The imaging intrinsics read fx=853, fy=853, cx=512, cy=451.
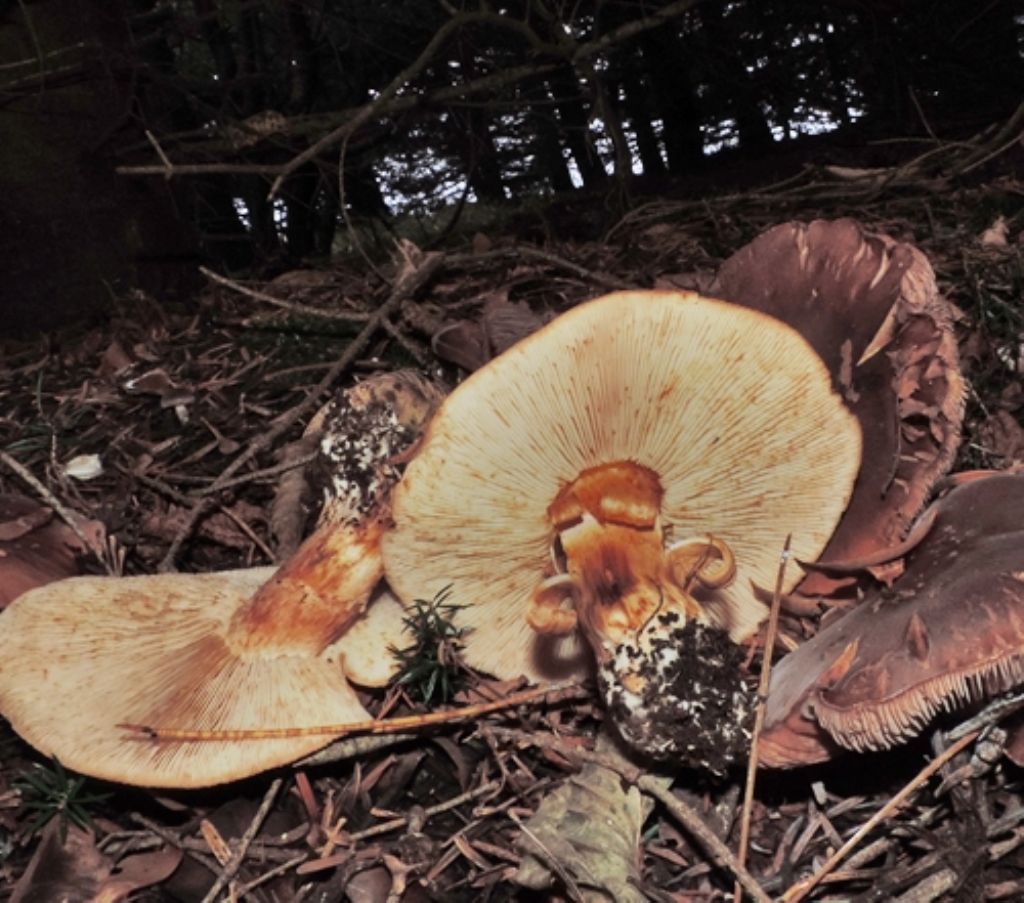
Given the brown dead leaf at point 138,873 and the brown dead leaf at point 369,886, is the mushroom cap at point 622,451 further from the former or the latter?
the brown dead leaf at point 138,873

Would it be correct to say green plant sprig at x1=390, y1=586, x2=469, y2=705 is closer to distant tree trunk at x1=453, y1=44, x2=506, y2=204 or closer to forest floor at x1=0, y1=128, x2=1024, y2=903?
forest floor at x1=0, y1=128, x2=1024, y2=903

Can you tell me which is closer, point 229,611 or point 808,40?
point 229,611

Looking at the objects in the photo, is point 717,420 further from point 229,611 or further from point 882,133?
point 882,133

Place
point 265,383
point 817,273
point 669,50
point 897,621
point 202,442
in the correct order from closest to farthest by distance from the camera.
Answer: point 897,621 < point 817,273 < point 202,442 < point 265,383 < point 669,50

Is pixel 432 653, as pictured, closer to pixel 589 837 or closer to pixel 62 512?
pixel 589 837

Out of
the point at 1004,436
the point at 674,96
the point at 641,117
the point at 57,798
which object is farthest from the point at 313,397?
the point at 641,117

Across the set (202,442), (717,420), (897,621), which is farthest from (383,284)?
(897,621)

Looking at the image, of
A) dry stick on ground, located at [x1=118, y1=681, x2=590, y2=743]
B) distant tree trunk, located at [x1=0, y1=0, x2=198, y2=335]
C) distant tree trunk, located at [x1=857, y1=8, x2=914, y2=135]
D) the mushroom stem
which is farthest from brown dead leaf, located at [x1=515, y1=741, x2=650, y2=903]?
distant tree trunk, located at [x1=857, y1=8, x2=914, y2=135]
